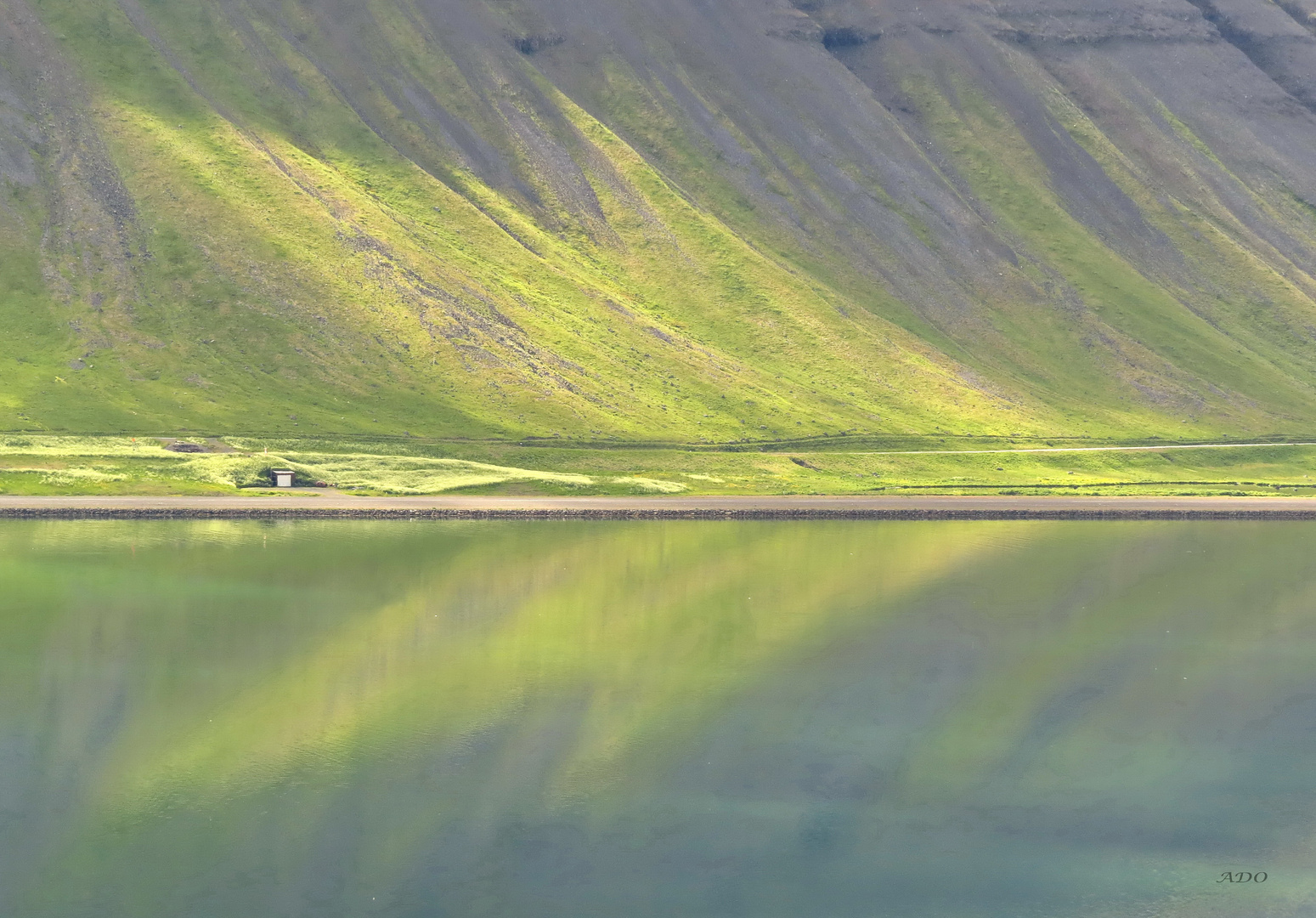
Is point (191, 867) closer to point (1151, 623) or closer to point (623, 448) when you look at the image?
point (1151, 623)

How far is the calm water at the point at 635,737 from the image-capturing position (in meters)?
41.4

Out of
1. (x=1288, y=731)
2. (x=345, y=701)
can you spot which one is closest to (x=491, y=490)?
(x=345, y=701)

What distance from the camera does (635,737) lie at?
53594mm

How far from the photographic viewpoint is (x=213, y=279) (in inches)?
6191

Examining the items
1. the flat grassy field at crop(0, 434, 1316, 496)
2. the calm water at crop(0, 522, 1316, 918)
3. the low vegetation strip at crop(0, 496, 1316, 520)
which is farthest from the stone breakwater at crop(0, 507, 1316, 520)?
the calm water at crop(0, 522, 1316, 918)

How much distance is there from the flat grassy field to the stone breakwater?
9.63m

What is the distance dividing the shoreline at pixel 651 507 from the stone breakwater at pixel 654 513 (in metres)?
0.07

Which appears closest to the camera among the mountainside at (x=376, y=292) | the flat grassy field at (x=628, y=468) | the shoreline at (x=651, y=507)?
the shoreline at (x=651, y=507)

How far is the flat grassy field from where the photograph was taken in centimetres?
11694

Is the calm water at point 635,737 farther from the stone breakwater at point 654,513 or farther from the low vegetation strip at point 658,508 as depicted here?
the low vegetation strip at point 658,508

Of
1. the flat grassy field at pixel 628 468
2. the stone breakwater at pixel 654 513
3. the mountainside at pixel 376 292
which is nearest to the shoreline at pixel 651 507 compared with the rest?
the stone breakwater at pixel 654 513

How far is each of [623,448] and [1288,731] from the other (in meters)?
89.5

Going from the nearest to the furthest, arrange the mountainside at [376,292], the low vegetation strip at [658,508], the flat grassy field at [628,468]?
the low vegetation strip at [658,508], the flat grassy field at [628,468], the mountainside at [376,292]

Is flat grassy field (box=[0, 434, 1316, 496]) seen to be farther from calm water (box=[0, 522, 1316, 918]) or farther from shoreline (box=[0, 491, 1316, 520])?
calm water (box=[0, 522, 1316, 918])
